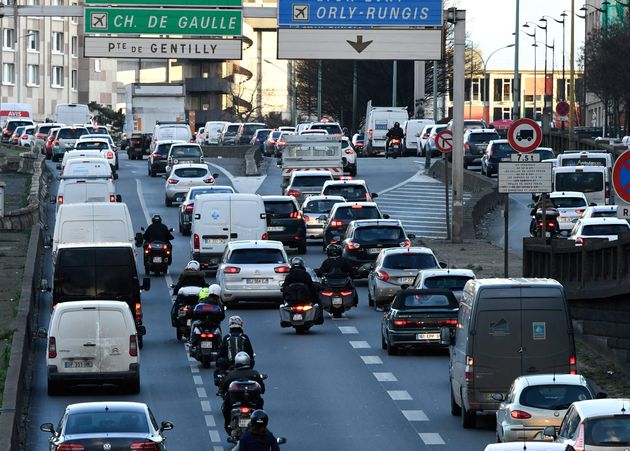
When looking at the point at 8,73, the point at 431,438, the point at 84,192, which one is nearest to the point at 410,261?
the point at 431,438

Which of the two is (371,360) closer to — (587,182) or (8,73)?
(587,182)

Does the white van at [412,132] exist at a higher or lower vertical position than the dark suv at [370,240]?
higher

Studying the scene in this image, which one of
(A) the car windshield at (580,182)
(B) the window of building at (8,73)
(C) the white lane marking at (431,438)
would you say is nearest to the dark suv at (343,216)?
(A) the car windshield at (580,182)

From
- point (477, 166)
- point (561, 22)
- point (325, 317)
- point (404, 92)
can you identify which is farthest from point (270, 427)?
point (561, 22)

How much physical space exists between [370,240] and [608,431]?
88.4 ft

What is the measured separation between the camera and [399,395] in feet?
89.7

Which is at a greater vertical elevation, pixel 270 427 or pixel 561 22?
pixel 561 22

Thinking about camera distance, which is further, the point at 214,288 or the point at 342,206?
the point at 342,206

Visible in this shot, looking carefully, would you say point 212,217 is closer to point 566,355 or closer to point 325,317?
point 325,317

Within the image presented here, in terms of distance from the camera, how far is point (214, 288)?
3091 cm

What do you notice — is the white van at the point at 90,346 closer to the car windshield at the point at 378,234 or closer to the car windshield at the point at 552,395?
the car windshield at the point at 552,395

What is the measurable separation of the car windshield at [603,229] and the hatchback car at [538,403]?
21.9 m

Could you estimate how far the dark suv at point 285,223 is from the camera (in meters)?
48.6

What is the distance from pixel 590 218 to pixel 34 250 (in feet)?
44.3
